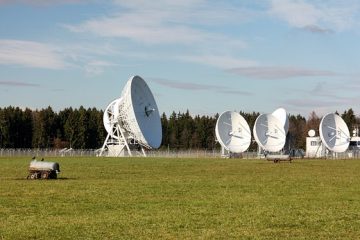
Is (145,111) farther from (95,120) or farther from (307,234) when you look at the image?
(307,234)

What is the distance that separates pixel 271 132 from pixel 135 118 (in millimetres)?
28564

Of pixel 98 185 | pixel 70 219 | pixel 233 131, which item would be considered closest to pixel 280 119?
pixel 233 131

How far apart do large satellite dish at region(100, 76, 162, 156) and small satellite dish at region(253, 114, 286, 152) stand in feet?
63.9

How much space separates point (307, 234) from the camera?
51.9 ft

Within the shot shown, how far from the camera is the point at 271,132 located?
379 ft

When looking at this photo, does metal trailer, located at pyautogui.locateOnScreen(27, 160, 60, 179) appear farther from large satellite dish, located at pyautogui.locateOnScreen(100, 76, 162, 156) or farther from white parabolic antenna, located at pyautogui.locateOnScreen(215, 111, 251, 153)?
white parabolic antenna, located at pyautogui.locateOnScreen(215, 111, 251, 153)

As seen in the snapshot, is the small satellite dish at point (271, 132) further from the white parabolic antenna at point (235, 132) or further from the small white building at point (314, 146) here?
the small white building at point (314, 146)

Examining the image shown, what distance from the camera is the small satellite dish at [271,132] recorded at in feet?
375

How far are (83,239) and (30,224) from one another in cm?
296

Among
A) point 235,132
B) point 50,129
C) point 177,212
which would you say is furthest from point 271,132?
point 177,212

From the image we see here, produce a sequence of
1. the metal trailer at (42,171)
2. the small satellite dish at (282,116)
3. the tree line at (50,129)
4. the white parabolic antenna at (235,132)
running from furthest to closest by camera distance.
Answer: the tree line at (50,129) → the small satellite dish at (282,116) → the white parabolic antenna at (235,132) → the metal trailer at (42,171)

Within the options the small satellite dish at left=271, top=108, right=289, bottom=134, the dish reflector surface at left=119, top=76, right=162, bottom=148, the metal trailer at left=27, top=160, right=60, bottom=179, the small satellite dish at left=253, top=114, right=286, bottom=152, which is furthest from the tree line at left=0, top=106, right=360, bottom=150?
the metal trailer at left=27, top=160, right=60, bottom=179

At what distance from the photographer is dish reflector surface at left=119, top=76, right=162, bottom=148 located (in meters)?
101

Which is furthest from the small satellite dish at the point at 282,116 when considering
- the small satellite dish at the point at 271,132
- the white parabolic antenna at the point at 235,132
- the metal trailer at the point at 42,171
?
the metal trailer at the point at 42,171
